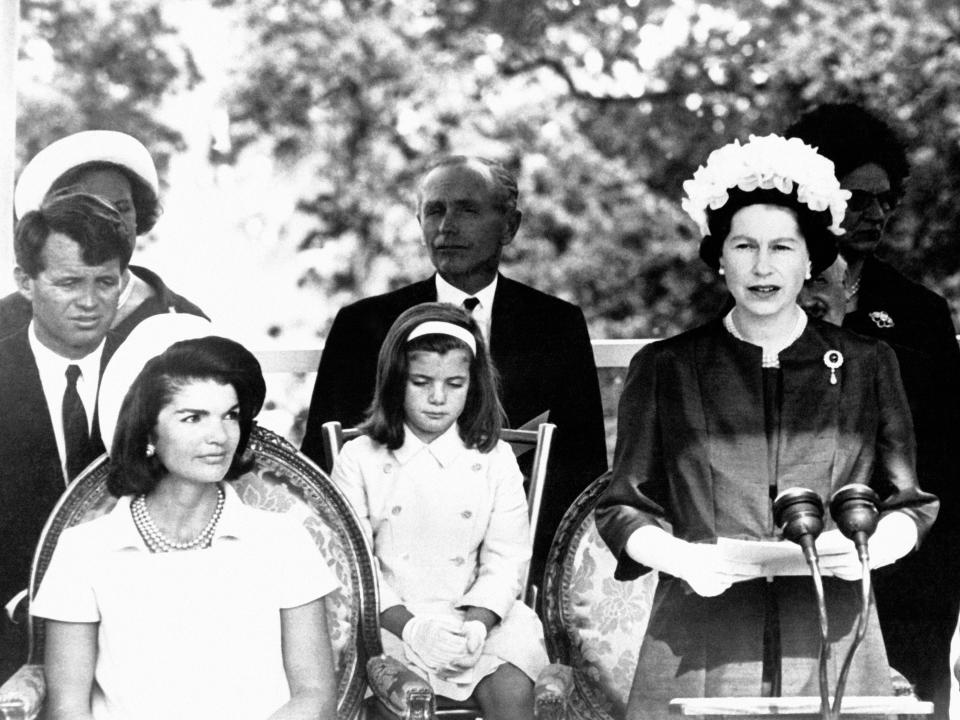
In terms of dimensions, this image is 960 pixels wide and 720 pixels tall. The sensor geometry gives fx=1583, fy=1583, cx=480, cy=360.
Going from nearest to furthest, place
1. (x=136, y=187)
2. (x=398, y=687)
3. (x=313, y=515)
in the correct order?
(x=398, y=687)
(x=313, y=515)
(x=136, y=187)

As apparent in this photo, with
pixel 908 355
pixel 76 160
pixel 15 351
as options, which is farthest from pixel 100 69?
pixel 908 355

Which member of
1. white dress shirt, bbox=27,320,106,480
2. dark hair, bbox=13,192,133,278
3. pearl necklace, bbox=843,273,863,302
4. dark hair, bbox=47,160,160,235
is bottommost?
white dress shirt, bbox=27,320,106,480

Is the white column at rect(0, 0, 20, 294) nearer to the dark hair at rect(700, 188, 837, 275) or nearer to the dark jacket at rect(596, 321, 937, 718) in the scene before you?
the dark jacket at rect(596, 321, 937, 718)

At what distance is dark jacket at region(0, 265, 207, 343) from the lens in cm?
427

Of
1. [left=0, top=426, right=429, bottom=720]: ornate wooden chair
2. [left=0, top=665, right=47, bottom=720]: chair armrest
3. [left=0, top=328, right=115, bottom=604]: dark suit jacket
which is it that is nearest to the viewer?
[left=0, top=665, right=47, bottom=720]: chair armrest

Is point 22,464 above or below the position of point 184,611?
above

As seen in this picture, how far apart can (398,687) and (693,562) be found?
794mm

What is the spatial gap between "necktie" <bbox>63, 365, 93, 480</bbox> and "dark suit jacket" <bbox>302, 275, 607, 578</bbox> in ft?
1.93

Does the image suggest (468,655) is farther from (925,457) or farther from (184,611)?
(925,457)

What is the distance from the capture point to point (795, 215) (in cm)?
404

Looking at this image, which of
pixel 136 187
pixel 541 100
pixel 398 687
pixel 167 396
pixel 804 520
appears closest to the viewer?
pixel 804 520

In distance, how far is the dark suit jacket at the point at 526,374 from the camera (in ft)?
14.2

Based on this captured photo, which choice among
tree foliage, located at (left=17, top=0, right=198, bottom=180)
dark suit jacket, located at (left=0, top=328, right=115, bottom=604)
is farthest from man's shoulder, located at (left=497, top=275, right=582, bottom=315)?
dark suit jacket, located at (left=0, top=328, right=115, bottom=604)

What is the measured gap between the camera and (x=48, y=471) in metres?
4.23
